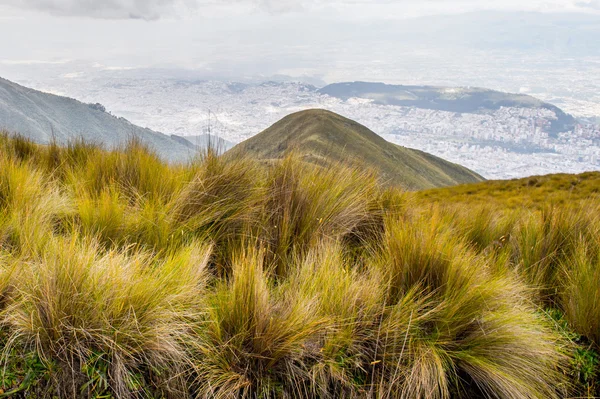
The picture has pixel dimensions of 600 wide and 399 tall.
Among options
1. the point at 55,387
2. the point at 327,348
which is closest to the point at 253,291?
the point at 327,348

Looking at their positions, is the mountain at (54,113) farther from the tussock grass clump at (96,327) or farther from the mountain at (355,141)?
the tussock grass clump at (96,327)

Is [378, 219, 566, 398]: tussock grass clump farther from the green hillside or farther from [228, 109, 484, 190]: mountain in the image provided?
[228, 109, 484, 190]: mountain

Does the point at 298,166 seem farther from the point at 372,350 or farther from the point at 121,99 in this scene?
the point at 121,99

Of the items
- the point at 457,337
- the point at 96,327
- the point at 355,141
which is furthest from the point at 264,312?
the point at 355,141

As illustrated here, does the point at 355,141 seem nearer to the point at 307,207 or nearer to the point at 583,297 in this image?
the point at 307,207

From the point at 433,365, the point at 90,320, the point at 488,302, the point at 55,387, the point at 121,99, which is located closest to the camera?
the point at 55,387

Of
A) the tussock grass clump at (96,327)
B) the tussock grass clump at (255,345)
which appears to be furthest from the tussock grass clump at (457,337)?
the tussock grass clump at (96,327)

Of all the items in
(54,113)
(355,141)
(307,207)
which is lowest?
(355,141)

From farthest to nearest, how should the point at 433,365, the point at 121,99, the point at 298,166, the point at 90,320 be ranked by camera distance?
1. the point at 121,99
2. the point at 298,166
3. the point at 433,365
4. the point at 90,320
